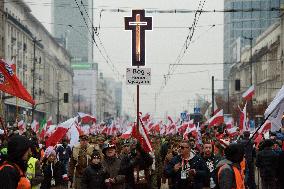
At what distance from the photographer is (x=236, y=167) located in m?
7.84

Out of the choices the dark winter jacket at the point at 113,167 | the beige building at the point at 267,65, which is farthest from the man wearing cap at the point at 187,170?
the beige building at the point at 267,65

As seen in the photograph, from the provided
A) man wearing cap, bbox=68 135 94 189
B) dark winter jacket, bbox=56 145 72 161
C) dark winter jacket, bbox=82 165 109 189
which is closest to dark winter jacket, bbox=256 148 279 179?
man wearing cap, bbox=68 135 94 189

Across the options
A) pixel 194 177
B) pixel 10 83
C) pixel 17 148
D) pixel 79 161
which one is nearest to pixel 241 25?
pixel 79 161

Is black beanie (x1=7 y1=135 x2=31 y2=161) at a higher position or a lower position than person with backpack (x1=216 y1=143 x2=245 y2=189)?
higher

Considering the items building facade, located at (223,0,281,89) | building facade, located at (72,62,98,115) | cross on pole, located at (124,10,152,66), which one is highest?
building facade, located at (223,0,281,89)

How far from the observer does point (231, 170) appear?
25.5 ft

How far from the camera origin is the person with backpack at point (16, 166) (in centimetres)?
592

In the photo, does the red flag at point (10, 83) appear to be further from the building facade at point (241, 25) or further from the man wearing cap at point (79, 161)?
the building facade at point (241, 25)

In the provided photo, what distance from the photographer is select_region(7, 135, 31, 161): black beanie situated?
6.15 metres

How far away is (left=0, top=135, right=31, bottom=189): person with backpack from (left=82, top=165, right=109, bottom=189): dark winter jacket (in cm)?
426

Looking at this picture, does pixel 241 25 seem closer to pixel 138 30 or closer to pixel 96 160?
pixel 138 30

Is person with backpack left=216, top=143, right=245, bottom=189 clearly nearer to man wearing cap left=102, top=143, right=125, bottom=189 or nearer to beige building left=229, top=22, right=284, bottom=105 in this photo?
man wearing cap left=102, top=143, right=125, bottom=189

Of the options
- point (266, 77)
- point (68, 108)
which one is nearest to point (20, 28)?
point (266, 77)

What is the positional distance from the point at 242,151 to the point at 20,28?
252 feet
